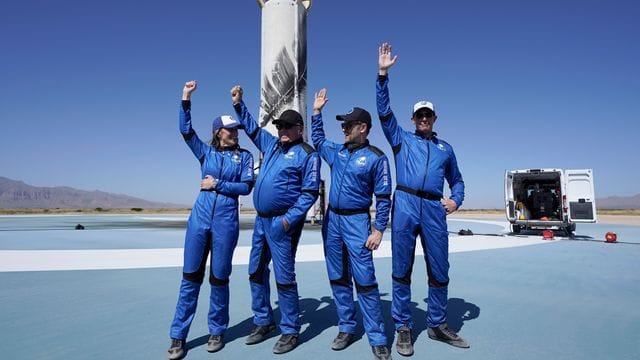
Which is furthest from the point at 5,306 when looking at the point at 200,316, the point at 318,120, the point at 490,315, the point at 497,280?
the point at 497,280

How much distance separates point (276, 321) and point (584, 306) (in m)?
3.95

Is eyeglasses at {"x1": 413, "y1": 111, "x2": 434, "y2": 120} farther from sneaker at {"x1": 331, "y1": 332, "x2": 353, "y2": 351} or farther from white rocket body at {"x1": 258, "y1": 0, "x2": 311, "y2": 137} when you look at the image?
white rocket body at {"x1": 258, "y1": 0, "x2": 311, "y2": 137}

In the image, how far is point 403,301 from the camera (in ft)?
12.0

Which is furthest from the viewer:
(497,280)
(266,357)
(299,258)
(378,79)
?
(299,258)

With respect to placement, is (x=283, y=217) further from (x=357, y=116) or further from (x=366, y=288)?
(x=357, y=116)

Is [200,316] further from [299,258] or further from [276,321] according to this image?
[299,258]

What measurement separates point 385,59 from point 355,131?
79 centimetres

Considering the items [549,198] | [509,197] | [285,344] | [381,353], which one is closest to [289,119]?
[285,344]

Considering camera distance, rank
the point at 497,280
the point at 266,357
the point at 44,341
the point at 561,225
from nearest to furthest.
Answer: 1. the point at 266,357
2. the point at 44,341
3. the point at 497,280
4. the point at 561,225

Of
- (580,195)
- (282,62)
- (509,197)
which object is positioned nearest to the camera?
(580,195)

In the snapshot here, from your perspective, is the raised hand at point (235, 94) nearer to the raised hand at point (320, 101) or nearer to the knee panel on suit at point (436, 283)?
the raised hand at point (320, 101)

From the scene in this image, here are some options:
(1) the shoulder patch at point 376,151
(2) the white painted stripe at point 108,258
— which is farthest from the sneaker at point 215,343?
(2) the white painted stripe at point 108,258

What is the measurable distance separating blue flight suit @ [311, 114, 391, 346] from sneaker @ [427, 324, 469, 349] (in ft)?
2.30

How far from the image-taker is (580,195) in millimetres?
12992
